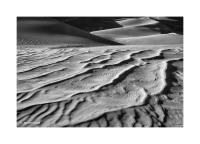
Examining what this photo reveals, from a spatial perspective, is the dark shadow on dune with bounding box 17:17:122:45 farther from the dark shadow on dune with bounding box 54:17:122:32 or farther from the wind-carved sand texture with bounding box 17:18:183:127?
the wind-carved sand texture with bounding box 17:18:183:127

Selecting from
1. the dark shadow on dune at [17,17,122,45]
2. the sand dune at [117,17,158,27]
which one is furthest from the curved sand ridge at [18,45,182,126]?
the sand dune at [117,17,158,27]

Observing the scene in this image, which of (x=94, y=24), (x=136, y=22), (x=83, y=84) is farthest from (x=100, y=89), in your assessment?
(x=136, y=22)

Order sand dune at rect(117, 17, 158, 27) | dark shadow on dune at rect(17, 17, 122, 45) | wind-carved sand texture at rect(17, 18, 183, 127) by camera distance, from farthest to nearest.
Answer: sand dune at rect(117, 17, 158, 27) → dark shadow on dune at rect(17, 17, 122, 45) → wind-carved sand texture at rect(17, 18, 183, 127)

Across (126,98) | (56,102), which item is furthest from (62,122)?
(126,98)

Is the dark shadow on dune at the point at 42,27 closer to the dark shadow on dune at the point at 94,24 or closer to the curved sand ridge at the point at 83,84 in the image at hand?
the dark shadow on dune at the point at 94,24

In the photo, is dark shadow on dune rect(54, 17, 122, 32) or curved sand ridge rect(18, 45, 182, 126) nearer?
curved sand ridge rect(18, 45, 182, 126)

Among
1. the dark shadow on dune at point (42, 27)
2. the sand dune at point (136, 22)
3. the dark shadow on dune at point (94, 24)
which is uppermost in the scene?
the sand dune at point (136, 22)

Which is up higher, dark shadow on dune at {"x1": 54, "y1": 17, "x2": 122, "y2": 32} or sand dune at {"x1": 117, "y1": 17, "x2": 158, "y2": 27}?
sand dune at {"x1": 117, "y1": 17, "x2": 158, "y2": 27}

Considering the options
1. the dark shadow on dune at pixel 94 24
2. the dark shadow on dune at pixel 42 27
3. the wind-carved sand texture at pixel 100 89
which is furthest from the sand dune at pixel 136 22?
the wind-carved sand texture at pixel 100 89
